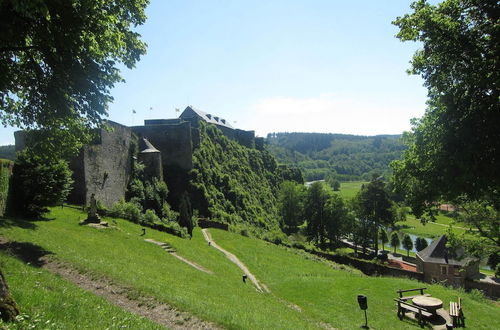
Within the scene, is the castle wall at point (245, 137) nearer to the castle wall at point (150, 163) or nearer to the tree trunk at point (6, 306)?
the castle wall at point (150, 163)

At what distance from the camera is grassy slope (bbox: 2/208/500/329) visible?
1171 centimetres

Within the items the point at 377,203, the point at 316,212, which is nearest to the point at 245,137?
the point at 316,212

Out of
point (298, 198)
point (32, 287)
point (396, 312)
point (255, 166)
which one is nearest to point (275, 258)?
point (396, 312)

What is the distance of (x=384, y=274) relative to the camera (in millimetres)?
39500

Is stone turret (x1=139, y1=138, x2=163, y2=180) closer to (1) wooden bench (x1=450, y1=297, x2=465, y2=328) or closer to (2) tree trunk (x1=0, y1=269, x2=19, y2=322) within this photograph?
(1) wooden bench (x1=450, y1=297, x2=465, y2=328)

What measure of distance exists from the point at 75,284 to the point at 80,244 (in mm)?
5621

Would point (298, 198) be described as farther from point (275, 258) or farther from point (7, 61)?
point (7, 61)

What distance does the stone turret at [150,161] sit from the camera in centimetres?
3803

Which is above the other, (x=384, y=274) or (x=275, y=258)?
(x=275, y=258)

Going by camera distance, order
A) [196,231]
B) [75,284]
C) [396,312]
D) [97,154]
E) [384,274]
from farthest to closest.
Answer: [384,274] → [196,231] → [97,154] → [396,312] → [75,284]

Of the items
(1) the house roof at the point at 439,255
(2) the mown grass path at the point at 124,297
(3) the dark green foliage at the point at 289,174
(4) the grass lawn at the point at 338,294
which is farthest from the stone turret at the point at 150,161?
(3) the dark green foliage at the point at 289,174

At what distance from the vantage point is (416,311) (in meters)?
16.0

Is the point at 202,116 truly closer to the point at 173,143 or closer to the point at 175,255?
the point at 173,143

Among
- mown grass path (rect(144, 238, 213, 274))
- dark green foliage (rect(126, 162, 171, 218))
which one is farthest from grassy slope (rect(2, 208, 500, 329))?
dark green foliage (rect(126, 162, 171, 218))
